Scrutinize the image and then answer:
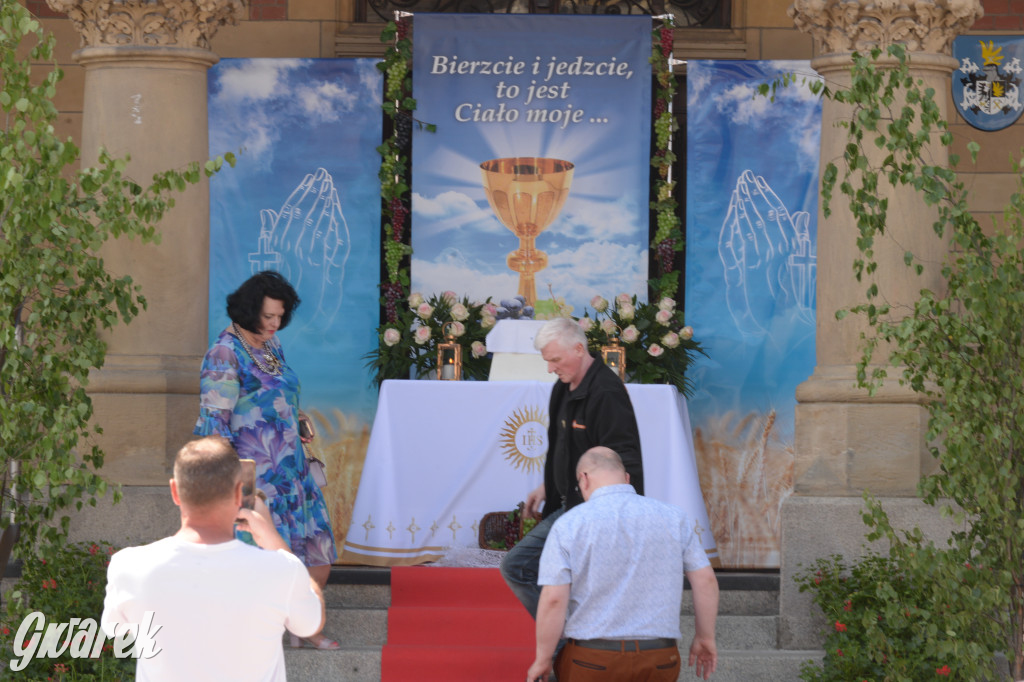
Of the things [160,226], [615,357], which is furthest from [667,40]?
[160,226]

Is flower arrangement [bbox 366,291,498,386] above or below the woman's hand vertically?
above

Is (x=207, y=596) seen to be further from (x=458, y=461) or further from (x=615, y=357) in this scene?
(x=615, y=357)

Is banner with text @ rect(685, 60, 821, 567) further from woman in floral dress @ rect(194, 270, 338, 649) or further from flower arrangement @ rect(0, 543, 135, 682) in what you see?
flower arrangement @ rect(0, 543, 135, 682)

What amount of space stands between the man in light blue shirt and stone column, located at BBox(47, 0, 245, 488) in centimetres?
343

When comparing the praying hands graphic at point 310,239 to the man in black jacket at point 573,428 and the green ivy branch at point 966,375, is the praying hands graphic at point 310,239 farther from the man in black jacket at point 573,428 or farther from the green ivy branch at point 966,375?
the green ivy branch at point 966,375

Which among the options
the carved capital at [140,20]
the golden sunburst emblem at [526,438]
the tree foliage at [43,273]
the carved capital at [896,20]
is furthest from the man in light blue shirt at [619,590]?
the carved capital at [140,20]

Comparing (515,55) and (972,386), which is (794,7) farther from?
(972,386)

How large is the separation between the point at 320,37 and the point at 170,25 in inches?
104

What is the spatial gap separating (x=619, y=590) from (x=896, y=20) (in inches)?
162

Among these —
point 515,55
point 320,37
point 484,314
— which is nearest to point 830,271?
point 484,314

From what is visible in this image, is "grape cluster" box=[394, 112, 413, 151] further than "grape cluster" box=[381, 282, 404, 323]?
Yes

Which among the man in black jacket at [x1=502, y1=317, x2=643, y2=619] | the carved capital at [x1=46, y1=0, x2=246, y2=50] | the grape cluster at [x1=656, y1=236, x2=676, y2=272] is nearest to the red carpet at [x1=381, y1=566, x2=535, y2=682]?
the man in black jacket at [x1=502, y1=317, x2=643, y2=619]

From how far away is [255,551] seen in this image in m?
3.13

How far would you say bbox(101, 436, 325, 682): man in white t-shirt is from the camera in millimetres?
3043
